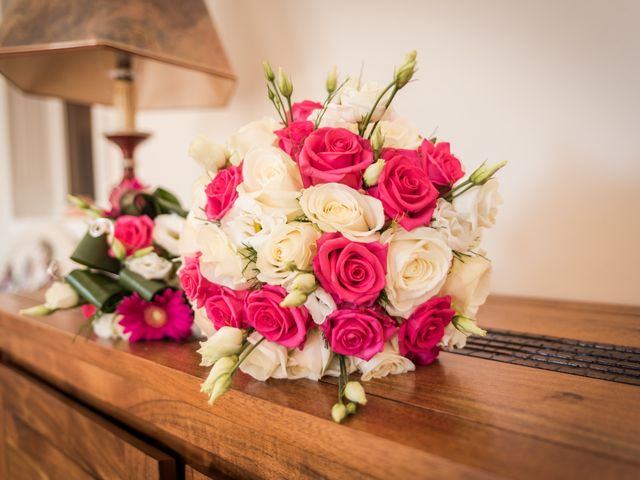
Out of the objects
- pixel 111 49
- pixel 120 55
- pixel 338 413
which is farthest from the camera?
pixel 120 55

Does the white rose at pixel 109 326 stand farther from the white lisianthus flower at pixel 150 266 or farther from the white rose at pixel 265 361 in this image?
the white rose at pixel 265 361

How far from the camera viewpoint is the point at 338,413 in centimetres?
46

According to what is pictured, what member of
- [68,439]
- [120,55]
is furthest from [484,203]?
[120,55]

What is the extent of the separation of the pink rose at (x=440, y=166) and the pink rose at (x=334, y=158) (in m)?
0.07

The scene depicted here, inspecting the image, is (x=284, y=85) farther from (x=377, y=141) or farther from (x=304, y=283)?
(x=304, y=283)

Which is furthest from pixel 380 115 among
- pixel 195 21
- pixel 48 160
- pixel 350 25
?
pixel 48 160

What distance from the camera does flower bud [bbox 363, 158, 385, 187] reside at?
541mm

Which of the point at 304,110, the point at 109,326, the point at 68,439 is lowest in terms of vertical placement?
the point at 68,439

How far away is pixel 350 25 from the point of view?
118cm

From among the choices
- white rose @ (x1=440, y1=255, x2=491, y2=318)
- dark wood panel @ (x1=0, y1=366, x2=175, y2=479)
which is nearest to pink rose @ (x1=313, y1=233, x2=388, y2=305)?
white rose @ (x1=440, y1=255, x2=491, y2=318)

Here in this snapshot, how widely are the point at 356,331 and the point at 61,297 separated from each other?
0.51m

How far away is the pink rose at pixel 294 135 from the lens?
0.60 metres

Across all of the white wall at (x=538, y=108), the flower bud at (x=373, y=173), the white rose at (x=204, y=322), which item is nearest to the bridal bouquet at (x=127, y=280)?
the white rose at (x=204, y=322)

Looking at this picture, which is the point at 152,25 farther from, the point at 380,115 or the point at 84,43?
the point at 380,115
